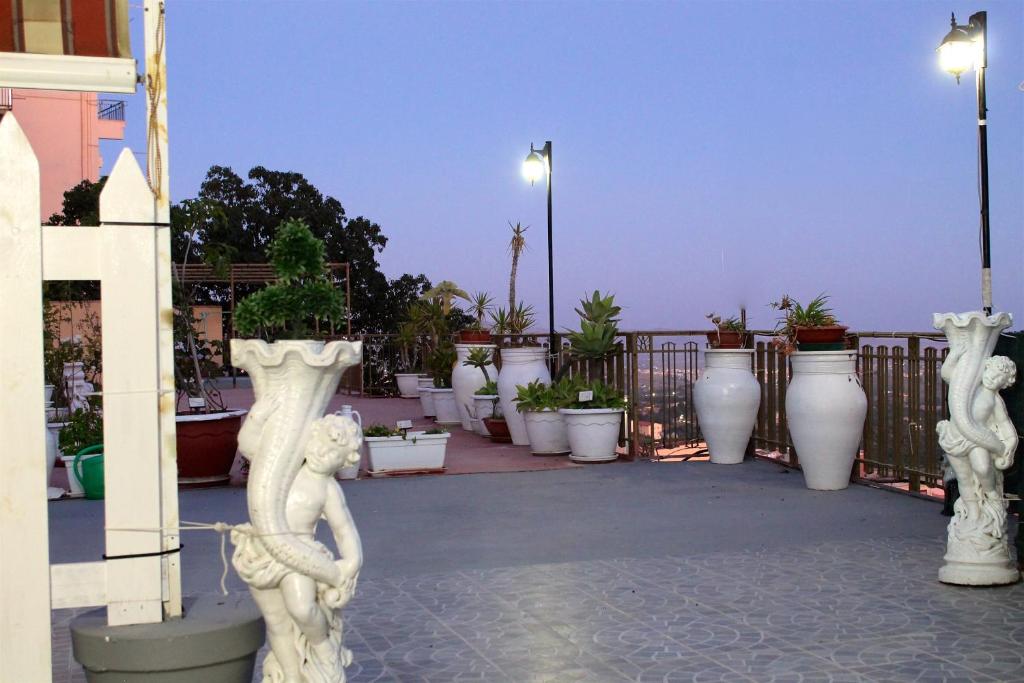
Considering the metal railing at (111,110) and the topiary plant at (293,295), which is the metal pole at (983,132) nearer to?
the topiary plant at (293,295)

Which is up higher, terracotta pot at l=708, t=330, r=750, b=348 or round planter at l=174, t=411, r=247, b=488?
terracotta pot at l=708, t=330, r=750, b=348

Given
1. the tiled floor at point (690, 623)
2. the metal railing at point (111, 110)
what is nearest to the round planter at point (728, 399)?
the tiled floor at point (690, 623)

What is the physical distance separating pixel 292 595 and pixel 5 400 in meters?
0.99

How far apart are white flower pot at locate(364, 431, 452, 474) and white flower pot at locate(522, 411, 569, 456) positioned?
139cm

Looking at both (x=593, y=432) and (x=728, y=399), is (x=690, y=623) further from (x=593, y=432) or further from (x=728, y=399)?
(x=593, y=432)

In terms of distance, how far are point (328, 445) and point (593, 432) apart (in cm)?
815

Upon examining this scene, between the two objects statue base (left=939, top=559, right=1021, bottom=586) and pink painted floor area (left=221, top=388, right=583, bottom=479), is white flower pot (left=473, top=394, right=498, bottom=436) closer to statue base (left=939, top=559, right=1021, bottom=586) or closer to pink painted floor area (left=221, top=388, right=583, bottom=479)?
pink painted floor area (left=221, top=388, right=583, bottom=479)

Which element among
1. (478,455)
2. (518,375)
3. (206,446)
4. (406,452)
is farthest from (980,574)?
(518,375)

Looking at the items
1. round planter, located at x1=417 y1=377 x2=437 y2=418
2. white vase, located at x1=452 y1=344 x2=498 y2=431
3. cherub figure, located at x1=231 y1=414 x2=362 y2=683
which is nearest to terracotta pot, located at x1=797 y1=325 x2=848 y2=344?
white vase, located at x1=452 y1=344 x2=498 y2=431

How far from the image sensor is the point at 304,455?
325cm

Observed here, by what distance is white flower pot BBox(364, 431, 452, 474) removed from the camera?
10664 millimetres

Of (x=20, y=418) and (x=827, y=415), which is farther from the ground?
(x=20, y=418)

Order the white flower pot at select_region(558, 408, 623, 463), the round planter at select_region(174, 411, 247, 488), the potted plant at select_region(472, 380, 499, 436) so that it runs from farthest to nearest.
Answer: the potted plant at select_region(472, 380, 499, 436) → the white flower pot at select_region(558, 408, 623, 463) → the round planter at select_region(174, 411, 247, 488)

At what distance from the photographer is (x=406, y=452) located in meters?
10.7
